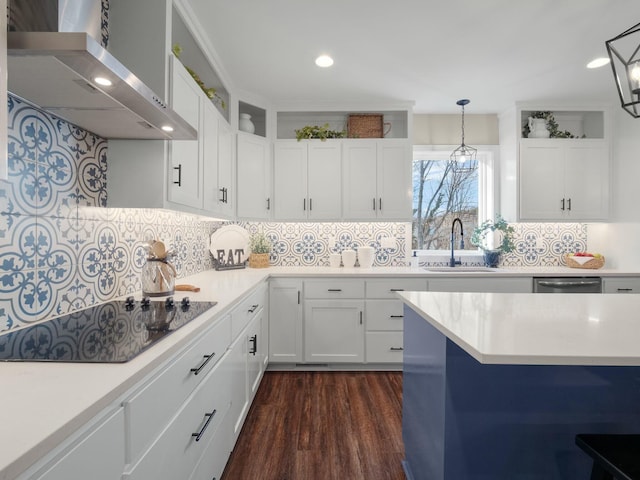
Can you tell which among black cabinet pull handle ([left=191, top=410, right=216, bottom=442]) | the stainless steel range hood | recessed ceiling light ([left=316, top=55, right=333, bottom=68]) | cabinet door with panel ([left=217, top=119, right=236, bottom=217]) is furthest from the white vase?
black cabinet pull handle ([left=191, top=410, right=216, bottom=442])

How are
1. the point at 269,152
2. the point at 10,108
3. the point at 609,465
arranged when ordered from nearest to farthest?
the point at 609,465 < the point at 10,108 < the point at 269,152

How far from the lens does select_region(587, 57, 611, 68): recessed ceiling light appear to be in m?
2.67

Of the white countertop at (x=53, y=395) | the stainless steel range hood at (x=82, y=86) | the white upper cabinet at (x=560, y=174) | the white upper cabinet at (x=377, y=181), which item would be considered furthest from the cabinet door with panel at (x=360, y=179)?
the white countertop at (x=53, y=395)

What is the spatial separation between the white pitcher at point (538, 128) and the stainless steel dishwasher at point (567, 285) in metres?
1.48

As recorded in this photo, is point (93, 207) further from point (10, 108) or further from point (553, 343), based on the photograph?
point (553, 343)

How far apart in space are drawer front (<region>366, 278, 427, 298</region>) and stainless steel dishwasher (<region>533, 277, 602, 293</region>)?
107 cm

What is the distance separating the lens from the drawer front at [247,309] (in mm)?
1877

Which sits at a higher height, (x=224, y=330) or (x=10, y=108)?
(x=10, y=108)

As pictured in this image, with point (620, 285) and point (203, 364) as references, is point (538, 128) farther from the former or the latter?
point (203, 364)

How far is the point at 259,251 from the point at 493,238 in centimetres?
260

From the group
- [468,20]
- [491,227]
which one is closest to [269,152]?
[468,20]

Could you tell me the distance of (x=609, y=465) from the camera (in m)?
0.96

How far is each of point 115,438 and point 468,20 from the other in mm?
2706

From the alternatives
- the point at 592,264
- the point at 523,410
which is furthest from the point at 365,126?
the point at 523,410
